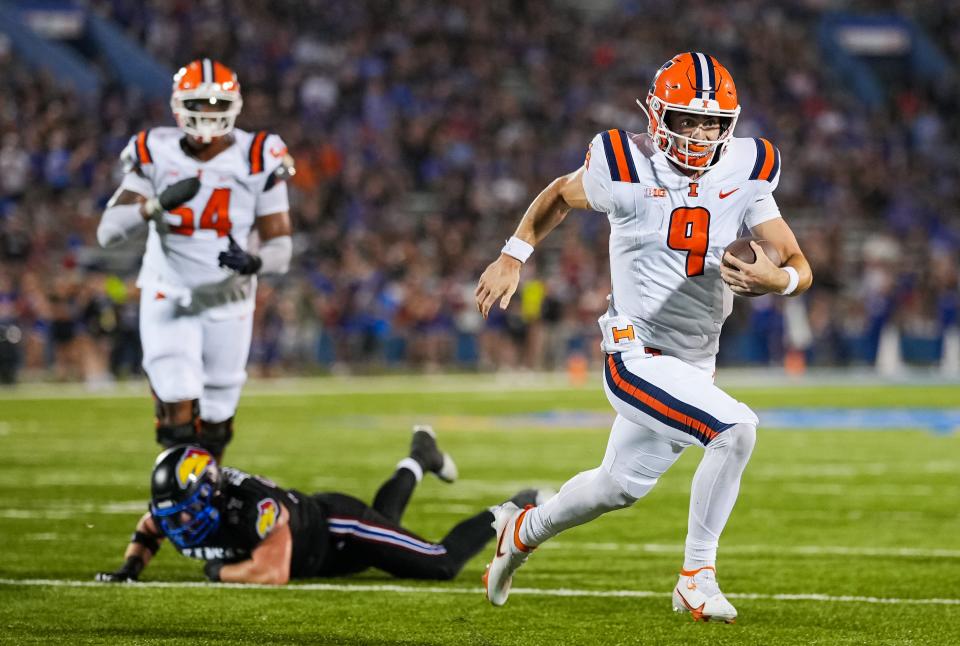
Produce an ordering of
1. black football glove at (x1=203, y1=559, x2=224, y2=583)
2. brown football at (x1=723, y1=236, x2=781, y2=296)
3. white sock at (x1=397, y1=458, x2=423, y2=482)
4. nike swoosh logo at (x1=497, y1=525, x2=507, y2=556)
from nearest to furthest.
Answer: brown football at (x1=723, y1=236, x2=781, y2=296) < nike swoosh logo at (x1=497, y1=525, x2=507, y2=556) < black football glove at (x1=203, y1=559, x2=224, y2=583) < white sock at (x1=397, y1=458, x2=423, y2=482)

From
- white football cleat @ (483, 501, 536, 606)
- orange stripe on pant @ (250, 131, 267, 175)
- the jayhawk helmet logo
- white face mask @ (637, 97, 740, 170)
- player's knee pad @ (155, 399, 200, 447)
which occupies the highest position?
white face mask @ (637, 97, 740, 170)

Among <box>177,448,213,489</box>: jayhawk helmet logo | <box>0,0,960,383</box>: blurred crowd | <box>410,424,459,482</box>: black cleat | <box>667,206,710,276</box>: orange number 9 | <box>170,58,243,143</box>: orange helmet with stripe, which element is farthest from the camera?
<box>0,0,960,383</box>: blurred crowd

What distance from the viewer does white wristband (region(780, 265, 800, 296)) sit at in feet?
16.1

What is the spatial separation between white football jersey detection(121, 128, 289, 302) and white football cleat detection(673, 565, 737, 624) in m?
3.06

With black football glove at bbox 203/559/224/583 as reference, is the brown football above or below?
above

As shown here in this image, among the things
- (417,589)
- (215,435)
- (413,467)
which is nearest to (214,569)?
(417,589)

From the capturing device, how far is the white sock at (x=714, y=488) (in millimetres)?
4922

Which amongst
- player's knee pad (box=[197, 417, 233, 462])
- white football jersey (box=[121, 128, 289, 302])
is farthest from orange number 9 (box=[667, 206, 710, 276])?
player's knee pad (box=[197, 417, 233, 462])

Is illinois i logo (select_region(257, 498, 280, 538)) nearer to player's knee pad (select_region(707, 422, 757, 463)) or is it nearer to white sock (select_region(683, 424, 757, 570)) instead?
white sock (select_region(683, 424, 757, 570))

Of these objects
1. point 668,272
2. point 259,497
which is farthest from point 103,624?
→ point 668,272

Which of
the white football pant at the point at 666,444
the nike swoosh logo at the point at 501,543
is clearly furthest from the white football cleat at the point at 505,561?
the white football pant at the point at 666,444

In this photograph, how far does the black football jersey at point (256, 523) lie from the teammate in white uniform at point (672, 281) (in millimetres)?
936

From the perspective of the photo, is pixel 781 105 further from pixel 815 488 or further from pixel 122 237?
pixel 122 237

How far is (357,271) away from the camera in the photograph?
2289cm
